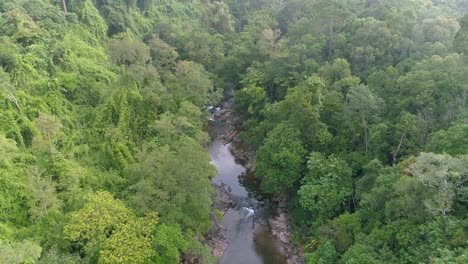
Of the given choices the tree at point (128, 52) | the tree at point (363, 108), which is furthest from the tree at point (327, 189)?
the tree at point (128, 52)

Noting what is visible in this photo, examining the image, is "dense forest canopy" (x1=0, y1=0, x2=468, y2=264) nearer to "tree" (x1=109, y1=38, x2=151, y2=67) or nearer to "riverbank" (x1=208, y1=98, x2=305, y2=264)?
"tree" (x1=109, y1=38, x2=151, y2=67)

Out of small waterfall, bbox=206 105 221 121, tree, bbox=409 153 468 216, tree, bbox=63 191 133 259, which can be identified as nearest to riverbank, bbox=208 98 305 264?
small waterfall, bbox=206 105 221 121

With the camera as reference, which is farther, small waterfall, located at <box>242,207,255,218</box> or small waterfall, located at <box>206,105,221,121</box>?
small waterfall, located at <box>206,105,221,121</box>

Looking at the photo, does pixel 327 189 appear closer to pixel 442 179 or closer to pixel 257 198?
pixel 257 198

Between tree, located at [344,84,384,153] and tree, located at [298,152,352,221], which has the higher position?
tree, located at [344,84,384,153]

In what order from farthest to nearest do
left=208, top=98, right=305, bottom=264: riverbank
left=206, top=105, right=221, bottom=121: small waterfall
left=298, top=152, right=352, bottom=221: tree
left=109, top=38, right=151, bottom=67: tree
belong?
left=206, top=105, right=221, bottom=121: small waterfall < left=109, top=38, right=151, bottom=67: tree < left=208, top=98, right=305, bottom=264: riverbank < left=298, top=152, right=352, bottom=221: tree

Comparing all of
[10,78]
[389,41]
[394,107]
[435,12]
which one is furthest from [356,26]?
[10,78]

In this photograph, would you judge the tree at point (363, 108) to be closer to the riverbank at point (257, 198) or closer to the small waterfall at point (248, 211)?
the riverbank at point (257, 198)

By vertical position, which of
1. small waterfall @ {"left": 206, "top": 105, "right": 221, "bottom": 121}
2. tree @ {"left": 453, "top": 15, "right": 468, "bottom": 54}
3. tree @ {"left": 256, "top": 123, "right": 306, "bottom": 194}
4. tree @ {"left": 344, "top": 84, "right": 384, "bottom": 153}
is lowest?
small waterfall @ {"left": 206, "top": 105, "right": 221, "bottom": 121}
